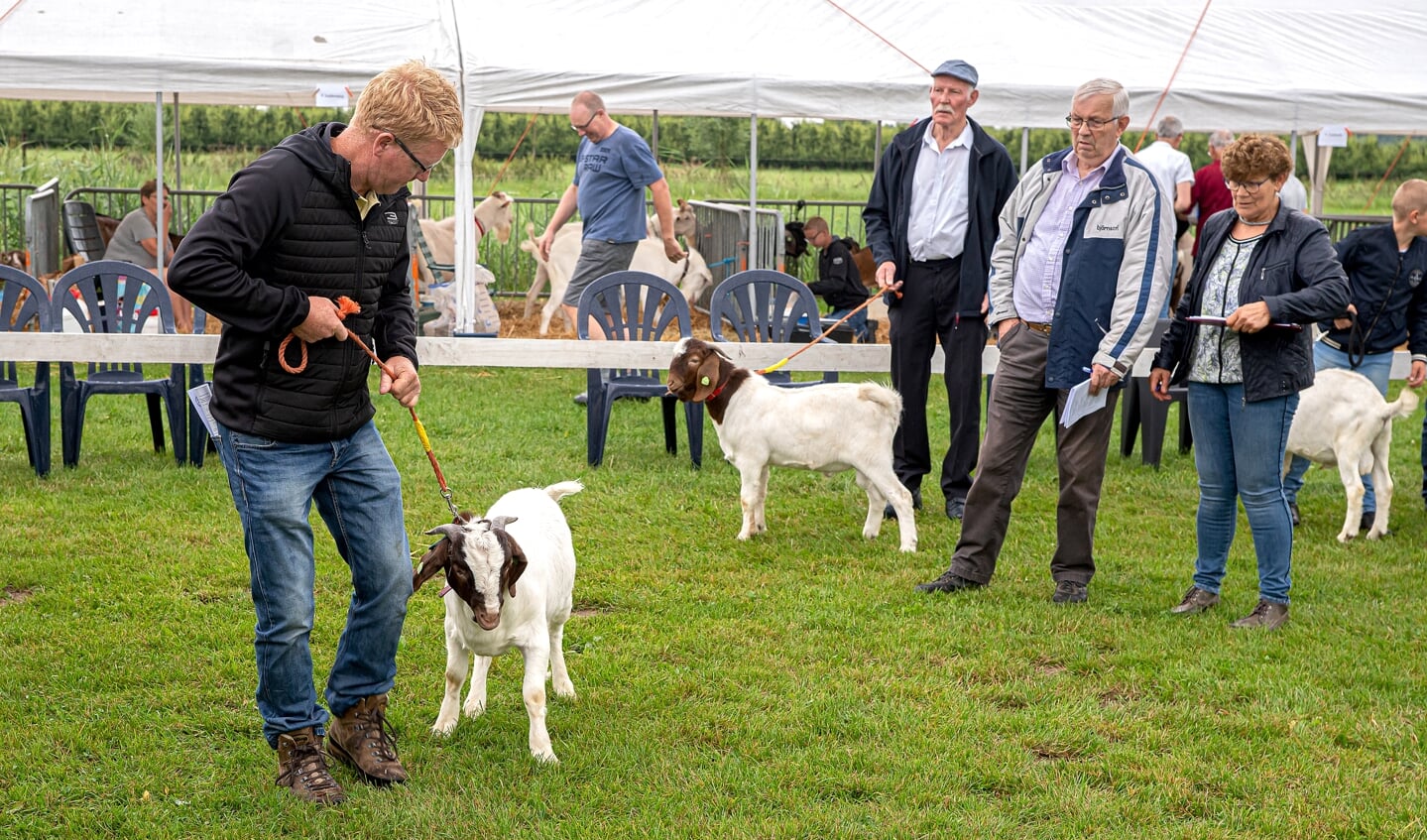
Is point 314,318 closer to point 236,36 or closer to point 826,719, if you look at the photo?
point 826,719

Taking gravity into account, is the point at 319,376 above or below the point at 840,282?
below

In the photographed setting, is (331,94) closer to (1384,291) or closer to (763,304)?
(763,304)

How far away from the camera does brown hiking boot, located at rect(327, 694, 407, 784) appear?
13.0 feet

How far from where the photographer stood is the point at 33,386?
25.6 feet

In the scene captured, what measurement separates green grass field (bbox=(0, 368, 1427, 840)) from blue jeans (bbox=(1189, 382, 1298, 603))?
26 centimetres

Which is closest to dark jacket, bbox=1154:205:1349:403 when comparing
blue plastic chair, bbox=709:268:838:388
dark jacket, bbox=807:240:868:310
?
blue plastic chair, bbox=709:268:838:388

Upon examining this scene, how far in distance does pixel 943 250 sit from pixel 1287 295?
7.04ft

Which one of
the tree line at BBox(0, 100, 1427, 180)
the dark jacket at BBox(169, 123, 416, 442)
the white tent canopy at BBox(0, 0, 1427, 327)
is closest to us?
the dark jacket at BBox(169, 123, 416, 442)

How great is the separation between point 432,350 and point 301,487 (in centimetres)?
394

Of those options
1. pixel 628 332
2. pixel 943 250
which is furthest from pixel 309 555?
pixel 628 332

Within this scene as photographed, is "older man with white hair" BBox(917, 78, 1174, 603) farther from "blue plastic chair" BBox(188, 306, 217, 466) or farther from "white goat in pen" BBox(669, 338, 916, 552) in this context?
"blue plastic chair" BBox(188, 306, 217, 466)

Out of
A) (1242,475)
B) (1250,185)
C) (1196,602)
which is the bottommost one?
(1196,602)

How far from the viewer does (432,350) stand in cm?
748

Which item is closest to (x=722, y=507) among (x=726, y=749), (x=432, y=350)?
(x=432, y=350)
